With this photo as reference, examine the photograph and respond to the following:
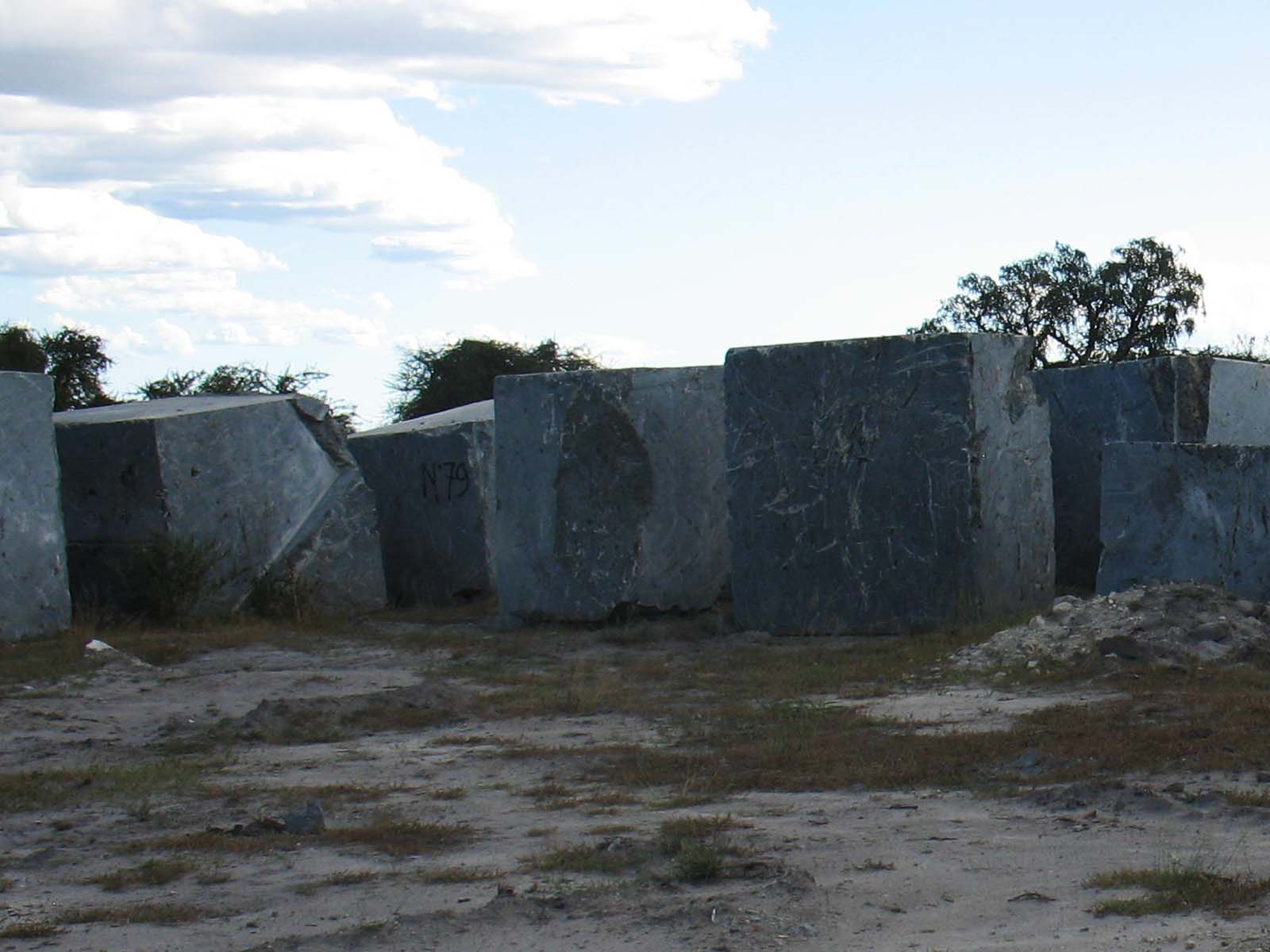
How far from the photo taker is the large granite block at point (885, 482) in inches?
357

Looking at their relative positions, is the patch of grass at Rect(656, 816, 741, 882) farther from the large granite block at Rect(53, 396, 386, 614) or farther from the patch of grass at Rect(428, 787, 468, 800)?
the large granite block at Rect(53, 396, 386, 614)

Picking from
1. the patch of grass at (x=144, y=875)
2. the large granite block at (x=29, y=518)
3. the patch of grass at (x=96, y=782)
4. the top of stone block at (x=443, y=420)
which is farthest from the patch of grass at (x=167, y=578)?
the patch of grass at (x=144, y=875)

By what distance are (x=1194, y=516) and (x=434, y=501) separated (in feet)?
18.6

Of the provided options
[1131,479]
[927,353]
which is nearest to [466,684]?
[927,353]

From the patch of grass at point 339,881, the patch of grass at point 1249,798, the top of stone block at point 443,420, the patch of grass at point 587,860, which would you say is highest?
the top of stone block at point 443,420

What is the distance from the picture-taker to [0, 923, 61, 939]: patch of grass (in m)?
3.86

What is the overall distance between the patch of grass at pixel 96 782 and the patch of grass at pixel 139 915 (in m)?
1.37

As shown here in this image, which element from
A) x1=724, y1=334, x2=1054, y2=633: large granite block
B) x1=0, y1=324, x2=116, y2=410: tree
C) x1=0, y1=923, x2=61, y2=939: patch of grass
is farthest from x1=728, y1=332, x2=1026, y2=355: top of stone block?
x1=0, y1=324, x2=116, y2=410: tree

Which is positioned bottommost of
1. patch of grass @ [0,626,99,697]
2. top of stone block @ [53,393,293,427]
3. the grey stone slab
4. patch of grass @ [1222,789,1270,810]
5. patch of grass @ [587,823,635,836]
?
patch of grass @ [0,626,99,697]

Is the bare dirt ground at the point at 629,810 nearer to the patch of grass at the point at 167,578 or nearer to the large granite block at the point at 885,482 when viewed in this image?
the large granite block at the point at 885,482

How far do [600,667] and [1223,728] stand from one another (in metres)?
3.80

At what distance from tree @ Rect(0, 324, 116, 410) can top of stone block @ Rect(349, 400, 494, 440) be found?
626cm

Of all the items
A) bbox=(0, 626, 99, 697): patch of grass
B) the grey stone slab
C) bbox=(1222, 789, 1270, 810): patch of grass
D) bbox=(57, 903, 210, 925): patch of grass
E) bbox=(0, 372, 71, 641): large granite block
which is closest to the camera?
bbox=(57, 903, 210, 925): patch of grass

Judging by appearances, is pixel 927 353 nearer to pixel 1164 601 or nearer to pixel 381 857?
pixel 1164 601
